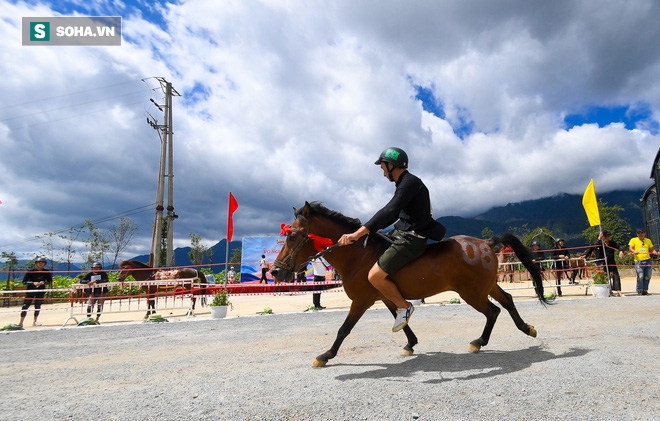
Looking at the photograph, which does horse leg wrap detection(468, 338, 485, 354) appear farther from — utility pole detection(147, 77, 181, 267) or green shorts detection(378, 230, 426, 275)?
utility pole detection(147, 77, 181, 267)

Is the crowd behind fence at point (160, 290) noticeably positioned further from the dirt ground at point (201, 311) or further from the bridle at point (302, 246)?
the bridle at point (302, 246)

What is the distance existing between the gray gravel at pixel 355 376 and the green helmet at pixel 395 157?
227 cm

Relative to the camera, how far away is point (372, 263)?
4.25 m

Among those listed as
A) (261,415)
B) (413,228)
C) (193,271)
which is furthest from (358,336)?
(193,271)

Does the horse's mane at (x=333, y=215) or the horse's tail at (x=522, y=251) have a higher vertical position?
the horse's mane at (x=333, y=215)

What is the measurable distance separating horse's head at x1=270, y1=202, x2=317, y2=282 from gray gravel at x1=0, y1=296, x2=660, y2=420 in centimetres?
107

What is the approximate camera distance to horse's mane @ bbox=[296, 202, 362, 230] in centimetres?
450

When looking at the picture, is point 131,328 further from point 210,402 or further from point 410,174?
point 410,174

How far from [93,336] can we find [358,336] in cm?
572

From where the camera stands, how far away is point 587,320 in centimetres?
639

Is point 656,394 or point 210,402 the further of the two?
point 210,402

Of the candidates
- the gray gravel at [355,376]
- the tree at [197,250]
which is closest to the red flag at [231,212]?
the gray gravel at [355,376]

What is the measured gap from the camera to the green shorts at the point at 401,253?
396 centimetres

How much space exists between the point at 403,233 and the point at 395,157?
919 mm
